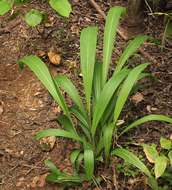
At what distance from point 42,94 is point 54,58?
243 mm

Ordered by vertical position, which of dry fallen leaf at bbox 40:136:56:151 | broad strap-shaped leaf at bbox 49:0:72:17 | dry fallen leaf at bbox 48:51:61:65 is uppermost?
broad strap-shaped leaf at bbox 49:0:72:17

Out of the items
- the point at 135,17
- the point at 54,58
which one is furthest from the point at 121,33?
the point at 54,58

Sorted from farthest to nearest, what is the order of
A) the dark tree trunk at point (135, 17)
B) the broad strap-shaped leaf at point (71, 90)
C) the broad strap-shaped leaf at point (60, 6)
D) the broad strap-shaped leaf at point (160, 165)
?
the dark tree trunk at point (135, 17)
the broad strap-shaped leaf at point (71, 90)
the broad strap-shaped leaf at point (160, 165)
the broad strap-shaped leaf at point (60, 6)

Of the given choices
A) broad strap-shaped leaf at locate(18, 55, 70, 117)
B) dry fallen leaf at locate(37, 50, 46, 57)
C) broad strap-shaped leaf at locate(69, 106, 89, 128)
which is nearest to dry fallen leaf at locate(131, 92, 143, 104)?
broad strap-shaped leaf at locate(69, 106, 89, 128)

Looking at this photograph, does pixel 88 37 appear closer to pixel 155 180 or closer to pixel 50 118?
pixel 50 118

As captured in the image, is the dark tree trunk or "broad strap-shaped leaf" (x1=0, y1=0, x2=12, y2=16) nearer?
"broad strap-shaped leaf" (x1=0, y1=0, x2=12, y2=16)

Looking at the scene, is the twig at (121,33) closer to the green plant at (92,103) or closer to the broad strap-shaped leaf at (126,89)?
the green plant at (92,103)

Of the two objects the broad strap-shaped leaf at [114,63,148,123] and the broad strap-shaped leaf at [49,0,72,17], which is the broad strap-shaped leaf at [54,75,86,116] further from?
the broad strap-shaped leaf at [49,0,72,17]

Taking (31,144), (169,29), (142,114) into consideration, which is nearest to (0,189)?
(31,144)

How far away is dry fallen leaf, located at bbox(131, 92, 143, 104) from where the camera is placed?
2.14 metres

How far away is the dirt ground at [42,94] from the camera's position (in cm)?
190

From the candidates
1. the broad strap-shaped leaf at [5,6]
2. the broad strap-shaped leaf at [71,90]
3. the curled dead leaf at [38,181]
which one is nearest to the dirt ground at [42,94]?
the curled dead leaf at [38,181]

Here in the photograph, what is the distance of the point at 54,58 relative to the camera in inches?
91.0

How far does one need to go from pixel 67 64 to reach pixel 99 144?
65cm
